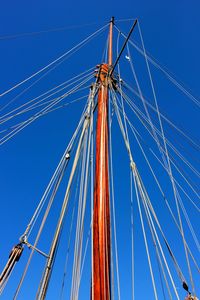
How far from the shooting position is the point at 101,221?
19.4 feet

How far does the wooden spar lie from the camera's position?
4965 millimetres

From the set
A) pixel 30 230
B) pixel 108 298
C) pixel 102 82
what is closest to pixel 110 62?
pixel 102 82

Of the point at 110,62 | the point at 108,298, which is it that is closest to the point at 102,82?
the point at 110,62

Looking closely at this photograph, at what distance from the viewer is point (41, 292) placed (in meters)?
6.16

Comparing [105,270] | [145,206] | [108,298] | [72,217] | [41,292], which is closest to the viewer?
[108,298]

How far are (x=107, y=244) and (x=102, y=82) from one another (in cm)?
556

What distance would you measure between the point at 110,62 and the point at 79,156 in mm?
3734

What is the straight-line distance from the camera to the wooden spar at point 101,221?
16.3ft

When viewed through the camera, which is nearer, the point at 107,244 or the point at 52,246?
the point at 107,244

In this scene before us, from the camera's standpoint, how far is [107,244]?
572 cm

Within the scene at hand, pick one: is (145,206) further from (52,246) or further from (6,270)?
(6,270)

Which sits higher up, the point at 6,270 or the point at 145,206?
the point at 145,206

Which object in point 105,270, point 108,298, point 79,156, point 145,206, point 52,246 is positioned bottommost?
point 108,298

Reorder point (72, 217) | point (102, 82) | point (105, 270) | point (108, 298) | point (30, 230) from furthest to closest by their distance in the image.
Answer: point (102, 82) → point (72, 217) → point (30, 230) → point (105, 270) → point (108, 298)
